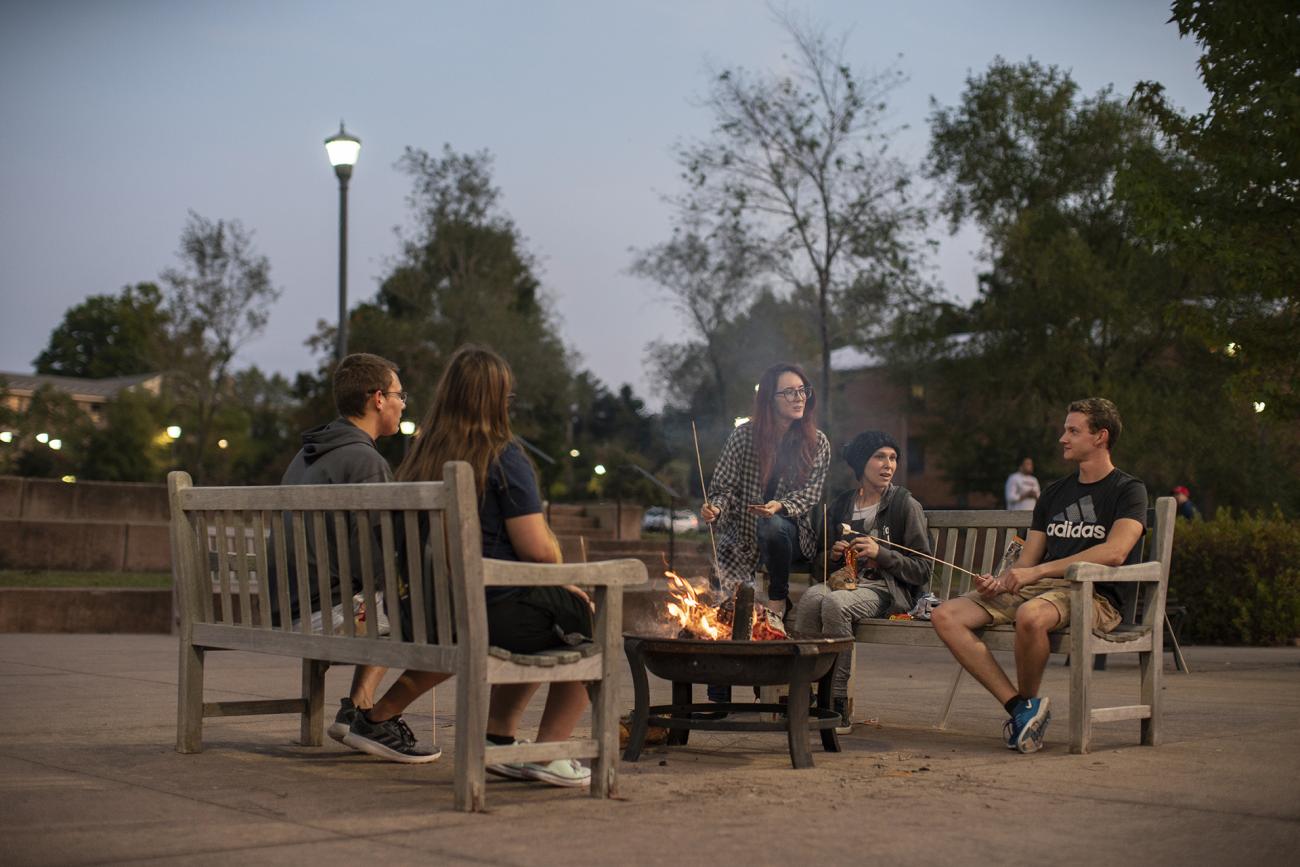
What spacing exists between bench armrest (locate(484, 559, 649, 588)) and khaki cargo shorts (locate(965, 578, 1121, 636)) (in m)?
2.20

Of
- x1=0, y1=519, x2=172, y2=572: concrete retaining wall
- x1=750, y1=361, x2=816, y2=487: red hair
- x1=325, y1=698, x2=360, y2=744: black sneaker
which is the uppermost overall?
x1=750, y1=361, x2=816, y2=487: red hair

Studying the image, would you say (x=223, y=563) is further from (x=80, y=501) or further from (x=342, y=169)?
(x=80, y=501)

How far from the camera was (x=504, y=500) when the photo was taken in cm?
505

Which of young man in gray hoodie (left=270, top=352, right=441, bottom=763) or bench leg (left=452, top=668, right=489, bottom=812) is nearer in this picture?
bench leg (left=452, top=668, right=489, bottom=812)

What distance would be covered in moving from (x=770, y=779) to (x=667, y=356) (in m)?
62.2

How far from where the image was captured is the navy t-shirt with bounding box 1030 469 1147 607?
6.50 m

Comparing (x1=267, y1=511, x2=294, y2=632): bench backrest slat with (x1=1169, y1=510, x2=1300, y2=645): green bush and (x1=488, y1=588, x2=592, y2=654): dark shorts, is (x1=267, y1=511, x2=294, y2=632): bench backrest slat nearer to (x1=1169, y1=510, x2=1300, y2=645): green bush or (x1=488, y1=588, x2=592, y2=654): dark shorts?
(x1=488, y1=588, x2=592, y2=654): dark shorts

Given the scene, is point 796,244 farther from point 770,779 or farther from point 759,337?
point 770,779

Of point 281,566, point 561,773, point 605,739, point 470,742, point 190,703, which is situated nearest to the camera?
point 470,742

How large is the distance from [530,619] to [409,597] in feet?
1.37

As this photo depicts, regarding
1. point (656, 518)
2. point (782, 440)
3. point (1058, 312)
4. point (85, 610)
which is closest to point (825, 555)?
point (782, 440)

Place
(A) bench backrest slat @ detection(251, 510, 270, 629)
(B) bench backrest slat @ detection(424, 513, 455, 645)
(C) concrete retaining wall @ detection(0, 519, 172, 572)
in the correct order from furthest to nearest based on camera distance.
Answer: (C) concrete retaining wall @ detection(0, 519, 172, 572), (A) bench backrest slat @ detection(251, 510, 270, 629), (B) bench backrest slat @ detection(424, 513, 455, 645)

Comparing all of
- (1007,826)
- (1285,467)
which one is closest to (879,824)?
(1007,826)

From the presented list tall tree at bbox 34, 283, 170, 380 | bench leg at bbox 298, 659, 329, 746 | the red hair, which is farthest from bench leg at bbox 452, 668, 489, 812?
tall tree at bbox 34, 283, 170, 380
